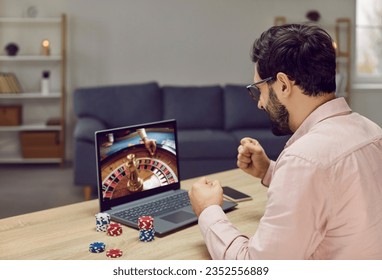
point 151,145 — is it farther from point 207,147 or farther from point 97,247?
point 207,147

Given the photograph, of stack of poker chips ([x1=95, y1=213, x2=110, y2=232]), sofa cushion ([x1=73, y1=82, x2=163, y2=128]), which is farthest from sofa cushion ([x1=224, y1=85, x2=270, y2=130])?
stack of poker chips ([x1=95, y1=213, x2=110, y2=232])

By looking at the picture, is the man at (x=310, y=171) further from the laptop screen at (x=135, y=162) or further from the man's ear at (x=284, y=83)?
the laptop screen at (x=135, y=162)

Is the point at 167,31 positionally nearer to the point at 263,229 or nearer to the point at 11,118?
the point at 11,118

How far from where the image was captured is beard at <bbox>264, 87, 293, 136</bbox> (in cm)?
137

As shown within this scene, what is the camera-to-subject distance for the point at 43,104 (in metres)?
5.92

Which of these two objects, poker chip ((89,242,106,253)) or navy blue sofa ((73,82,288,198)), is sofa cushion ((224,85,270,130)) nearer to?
navy blue sofa ((73,82,288,198))

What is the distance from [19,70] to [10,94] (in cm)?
38

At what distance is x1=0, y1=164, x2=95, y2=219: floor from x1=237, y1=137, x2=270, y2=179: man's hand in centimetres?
254

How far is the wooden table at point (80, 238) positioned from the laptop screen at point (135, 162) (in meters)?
0.11

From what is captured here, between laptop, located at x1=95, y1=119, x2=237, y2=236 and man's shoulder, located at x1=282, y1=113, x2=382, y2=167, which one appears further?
laptop, located at x1=95, y1=119, x2=237, y2=236

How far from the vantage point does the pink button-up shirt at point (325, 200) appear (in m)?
1.15

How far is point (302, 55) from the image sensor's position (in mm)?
1282

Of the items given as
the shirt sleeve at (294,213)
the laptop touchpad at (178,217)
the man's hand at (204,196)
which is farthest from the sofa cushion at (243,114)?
the shirt sleeve at (294,213)
